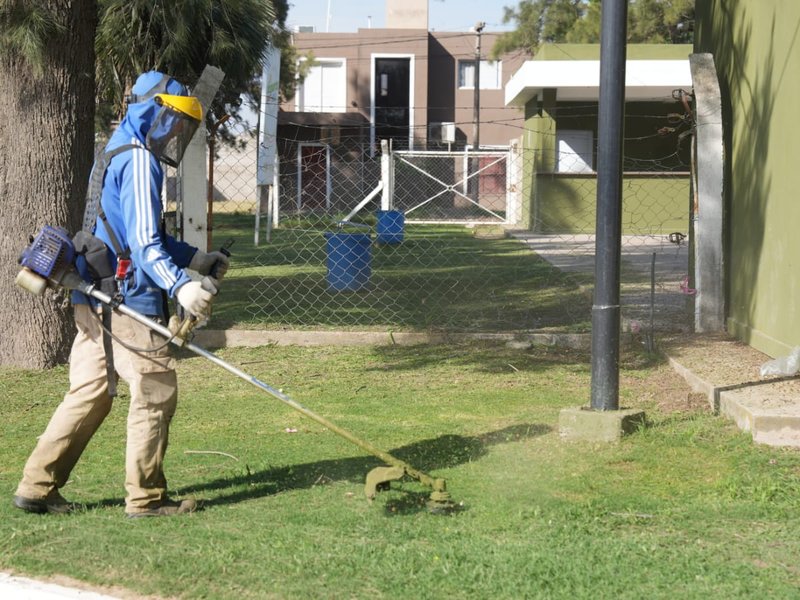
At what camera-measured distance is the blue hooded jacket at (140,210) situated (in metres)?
4.55

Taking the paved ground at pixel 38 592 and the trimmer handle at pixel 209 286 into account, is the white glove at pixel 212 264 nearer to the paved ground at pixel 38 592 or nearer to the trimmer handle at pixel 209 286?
the trimmer handle at pixel 209 286

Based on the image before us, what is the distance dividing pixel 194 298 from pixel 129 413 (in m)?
0.72

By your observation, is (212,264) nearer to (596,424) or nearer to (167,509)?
(167,509)

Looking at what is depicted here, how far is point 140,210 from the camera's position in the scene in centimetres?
462

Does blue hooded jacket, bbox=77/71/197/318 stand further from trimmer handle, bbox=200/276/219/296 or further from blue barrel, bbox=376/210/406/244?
blue barrel, bbox=376/210/406/244

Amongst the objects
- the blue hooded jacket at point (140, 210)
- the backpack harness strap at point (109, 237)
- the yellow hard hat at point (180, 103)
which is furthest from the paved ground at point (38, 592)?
the yellow hard hat at point (180, 103)

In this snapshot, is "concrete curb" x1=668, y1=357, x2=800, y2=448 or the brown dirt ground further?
the brown dirt ground

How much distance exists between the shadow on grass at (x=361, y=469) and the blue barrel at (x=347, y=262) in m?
6.62

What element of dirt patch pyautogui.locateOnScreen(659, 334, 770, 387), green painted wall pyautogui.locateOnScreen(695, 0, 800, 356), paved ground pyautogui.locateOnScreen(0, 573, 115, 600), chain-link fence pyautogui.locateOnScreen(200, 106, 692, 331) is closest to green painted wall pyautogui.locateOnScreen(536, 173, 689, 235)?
chain-link fence pyautogui.locateOnScreen(200, 106, 692, 331)

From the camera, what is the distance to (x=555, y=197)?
25.4m

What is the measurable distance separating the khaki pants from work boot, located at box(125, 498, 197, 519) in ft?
0.09

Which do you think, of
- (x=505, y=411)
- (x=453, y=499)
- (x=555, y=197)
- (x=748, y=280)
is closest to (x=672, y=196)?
(x=555, y=197)

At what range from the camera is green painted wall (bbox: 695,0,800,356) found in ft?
25.4

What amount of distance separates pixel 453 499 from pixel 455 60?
1548 inches
